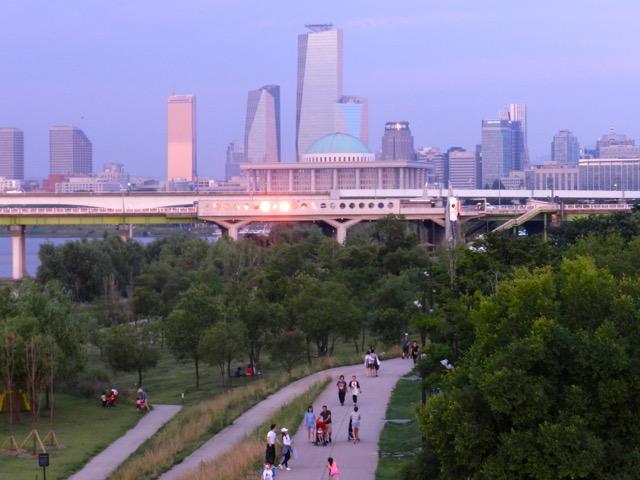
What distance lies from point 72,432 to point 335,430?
879cm

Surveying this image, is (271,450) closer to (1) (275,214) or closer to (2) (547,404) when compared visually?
(2) (547,404)

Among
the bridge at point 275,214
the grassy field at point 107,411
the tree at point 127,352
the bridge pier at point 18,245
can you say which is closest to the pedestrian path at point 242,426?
the grassy field at point 107,411

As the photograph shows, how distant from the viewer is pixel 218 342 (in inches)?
1720

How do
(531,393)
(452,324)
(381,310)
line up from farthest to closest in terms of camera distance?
1. (381,310)
2. (452,324)
3. (531,393)

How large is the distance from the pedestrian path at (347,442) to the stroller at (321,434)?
0.49ft

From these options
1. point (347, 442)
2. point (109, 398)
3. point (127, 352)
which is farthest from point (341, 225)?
point (347, 442)

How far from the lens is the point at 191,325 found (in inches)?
1789

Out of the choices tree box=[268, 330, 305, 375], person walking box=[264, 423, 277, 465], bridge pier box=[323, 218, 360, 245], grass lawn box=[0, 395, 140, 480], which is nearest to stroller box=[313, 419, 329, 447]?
person walking box=[264, 423, 277, 465]

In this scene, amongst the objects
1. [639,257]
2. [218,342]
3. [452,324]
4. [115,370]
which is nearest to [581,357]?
[452,324]

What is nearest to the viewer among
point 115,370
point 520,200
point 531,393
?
point 531,393

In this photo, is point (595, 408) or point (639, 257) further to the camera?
point (639, 257)

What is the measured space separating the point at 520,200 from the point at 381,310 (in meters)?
120

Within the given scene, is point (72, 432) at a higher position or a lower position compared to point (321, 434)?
lower

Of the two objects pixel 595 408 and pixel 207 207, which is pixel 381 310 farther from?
pixel 207 207
